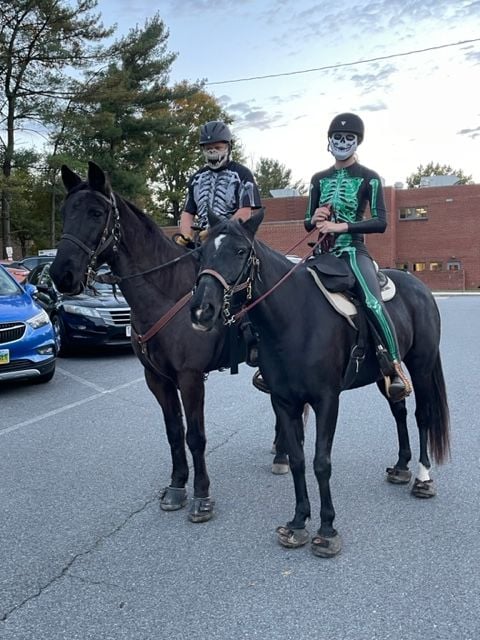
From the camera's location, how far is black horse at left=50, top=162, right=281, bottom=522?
11.6ft

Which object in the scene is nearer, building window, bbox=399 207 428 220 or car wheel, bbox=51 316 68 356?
car wheel, bbox=51 316 68 356

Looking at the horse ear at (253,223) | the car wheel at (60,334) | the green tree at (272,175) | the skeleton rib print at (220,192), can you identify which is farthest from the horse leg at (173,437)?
the green tree at (272,175)

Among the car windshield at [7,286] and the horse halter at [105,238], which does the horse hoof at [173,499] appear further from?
the car windshield at [7,286]

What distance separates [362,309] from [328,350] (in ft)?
1.65

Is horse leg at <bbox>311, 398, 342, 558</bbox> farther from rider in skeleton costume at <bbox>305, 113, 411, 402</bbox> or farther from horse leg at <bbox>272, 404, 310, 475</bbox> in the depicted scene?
horse leg at <bbox>272, 404, 310, 475</bbox>

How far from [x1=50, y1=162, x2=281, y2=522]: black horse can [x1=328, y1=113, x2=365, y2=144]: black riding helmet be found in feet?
4.34

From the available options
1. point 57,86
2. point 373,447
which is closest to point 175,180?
point 57,86

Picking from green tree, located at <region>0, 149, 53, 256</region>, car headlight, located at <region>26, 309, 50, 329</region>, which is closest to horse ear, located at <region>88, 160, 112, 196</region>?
car headlight, located at <region>26, 309, 50, 329</region>

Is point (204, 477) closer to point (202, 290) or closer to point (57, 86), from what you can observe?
point (202, 290)

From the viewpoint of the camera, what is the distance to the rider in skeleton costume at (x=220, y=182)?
13.2ft

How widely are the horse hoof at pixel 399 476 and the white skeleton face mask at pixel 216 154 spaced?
2.77 metres

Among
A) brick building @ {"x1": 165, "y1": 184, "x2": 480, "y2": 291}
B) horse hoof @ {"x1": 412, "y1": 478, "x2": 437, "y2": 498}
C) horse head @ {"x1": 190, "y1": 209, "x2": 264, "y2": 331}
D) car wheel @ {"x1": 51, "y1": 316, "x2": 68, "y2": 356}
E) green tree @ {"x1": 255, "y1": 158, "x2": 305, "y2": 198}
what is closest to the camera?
horse head @ {"x1": 190, "y1": 209, "x2": 264, "y2": 331}

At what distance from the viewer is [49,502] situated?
4043 mm

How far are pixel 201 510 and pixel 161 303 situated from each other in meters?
1.46
